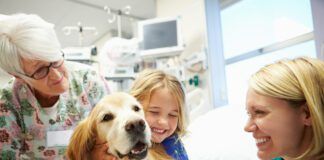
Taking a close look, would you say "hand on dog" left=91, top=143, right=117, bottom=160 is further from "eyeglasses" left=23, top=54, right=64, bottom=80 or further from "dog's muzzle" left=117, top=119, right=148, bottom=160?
"eyeglasses" left=23, top=54, right=64, bottom=80

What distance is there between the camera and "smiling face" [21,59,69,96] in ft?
3.30

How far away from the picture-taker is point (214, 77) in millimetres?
2996

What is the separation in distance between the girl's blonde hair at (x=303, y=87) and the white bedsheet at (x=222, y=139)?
57 centimetres

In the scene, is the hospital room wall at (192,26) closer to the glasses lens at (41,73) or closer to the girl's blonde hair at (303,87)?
the girl's blonde hair at (303,87)

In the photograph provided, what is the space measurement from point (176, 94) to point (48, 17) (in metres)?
1.16

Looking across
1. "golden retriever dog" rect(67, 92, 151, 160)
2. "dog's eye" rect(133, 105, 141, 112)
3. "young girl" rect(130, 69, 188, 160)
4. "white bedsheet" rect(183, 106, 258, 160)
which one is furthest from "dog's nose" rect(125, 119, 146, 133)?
"white bedsheet" rect(183, 106, 258, 160)

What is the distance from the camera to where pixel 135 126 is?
0.75 metres

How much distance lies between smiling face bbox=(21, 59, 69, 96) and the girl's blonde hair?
2.10ft

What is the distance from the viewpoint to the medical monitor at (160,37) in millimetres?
2936

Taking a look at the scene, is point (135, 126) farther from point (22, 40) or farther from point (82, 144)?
point (22, 40)

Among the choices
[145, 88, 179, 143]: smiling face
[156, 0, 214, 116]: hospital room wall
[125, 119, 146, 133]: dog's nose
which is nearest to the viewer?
[125, 119, 146, 133]: dog's nose

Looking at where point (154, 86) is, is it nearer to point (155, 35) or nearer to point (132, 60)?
point (132, 60)

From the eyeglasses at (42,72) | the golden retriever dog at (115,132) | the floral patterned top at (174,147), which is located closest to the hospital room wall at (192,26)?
the floral patterned top at (174,147)

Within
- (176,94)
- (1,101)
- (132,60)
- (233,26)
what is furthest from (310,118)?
(233,26)
